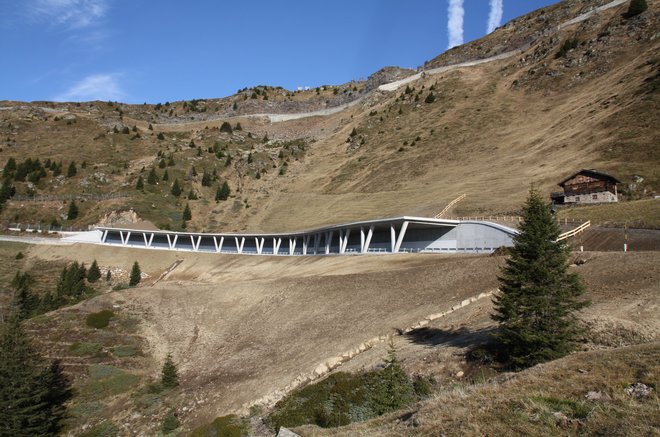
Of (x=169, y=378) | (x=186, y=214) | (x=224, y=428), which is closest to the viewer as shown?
(x=224, y=428)

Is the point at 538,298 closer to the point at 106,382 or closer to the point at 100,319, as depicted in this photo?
the point at 106,382

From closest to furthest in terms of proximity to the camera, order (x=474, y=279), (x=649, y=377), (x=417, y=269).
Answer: (x=649, y=377)
(x=474, y=279)
(x=417, y=269)

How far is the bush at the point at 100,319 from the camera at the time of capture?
3722cm

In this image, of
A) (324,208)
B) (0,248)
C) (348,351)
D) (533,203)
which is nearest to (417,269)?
(348,351)

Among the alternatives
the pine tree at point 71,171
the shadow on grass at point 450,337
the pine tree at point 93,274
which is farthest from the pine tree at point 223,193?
the shadow on grass at point 450,337

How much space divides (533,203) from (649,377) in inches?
363

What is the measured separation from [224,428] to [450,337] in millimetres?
10596

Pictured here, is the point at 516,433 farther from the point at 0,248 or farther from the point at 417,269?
the point at 0,248

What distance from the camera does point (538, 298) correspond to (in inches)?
607

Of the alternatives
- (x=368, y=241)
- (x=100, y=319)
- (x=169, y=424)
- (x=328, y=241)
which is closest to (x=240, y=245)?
(x=328, y=241)

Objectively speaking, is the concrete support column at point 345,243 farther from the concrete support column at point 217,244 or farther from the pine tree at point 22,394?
the pine tree at point 22,394

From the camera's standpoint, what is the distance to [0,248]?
71.6 metres

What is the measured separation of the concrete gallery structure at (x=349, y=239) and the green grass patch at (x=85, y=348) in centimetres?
2678

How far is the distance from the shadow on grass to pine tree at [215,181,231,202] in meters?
83.7
